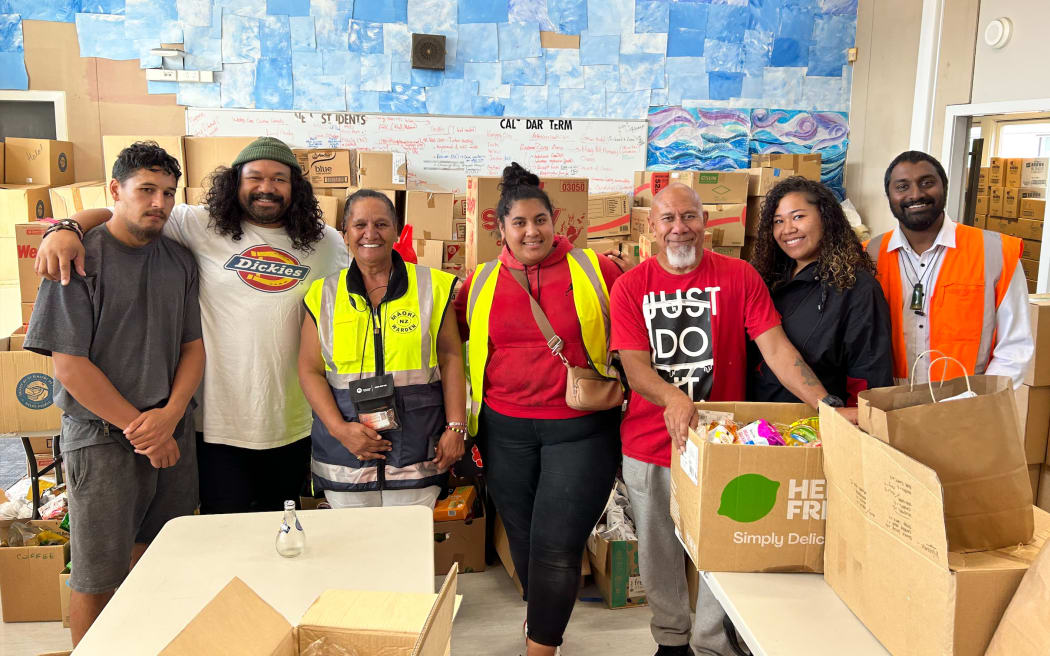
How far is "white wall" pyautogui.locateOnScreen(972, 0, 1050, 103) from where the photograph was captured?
4.16 m

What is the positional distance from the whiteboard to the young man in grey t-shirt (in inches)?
131

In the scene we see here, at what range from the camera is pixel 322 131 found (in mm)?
5293

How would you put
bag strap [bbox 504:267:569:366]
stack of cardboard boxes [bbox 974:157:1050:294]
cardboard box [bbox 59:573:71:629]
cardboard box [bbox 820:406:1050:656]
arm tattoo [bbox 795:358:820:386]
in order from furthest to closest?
stack of cardboard boxes [bbox 974:157:1050:294] < cardboard box [bbox 59:573:71:629] < bag strap [bbox 504:267:569:366] < arm tattoo [bbox 795:358:820:386] < cardboard box [bbox 820:406:1050:656]

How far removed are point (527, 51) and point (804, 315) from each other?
408 centimetres

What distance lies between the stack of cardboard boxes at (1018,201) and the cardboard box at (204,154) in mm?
4704

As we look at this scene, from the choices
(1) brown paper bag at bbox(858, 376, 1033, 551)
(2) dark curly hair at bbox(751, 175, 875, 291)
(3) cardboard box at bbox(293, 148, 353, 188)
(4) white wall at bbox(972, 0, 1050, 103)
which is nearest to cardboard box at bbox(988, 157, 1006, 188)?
(4) white wall at bbox(972, 0, 1050, 103)

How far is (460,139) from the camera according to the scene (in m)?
5.50

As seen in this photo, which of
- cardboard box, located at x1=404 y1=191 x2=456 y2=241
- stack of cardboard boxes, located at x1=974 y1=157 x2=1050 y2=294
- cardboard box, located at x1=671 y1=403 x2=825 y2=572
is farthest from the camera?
cardboard box, located at x1=404 y1=191 x2=456 y2=241

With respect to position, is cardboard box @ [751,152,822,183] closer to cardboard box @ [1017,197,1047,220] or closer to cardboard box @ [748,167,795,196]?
cardboard box @ [748,167,795,196]

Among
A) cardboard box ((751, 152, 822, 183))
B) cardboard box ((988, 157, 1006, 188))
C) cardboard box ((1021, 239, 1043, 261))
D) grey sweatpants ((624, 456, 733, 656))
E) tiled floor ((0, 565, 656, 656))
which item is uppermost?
cardboard box ((751, 152, 822, 183))

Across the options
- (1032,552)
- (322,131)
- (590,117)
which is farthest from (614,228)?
(1032,552)

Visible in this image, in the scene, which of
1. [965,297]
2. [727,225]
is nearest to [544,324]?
[965,297]

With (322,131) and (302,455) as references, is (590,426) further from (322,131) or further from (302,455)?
(322,131)

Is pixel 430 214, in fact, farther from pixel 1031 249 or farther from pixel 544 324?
pixel 1031 249
